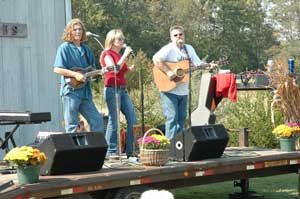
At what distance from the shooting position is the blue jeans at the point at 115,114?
7.14m

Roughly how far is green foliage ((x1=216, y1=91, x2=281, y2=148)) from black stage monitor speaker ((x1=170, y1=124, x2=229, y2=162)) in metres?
4.44

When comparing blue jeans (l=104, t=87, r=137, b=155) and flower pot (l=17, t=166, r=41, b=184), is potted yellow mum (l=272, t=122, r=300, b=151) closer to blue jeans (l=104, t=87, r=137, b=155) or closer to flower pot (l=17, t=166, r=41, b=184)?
blue jeans (l=104, t=87, r=137, b=155)

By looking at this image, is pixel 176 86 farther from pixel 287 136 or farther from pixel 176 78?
pixel 287 136

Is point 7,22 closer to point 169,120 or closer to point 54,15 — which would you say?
point 54,15

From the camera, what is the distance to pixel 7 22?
30.0ft

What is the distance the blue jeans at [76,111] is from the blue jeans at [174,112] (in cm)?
91

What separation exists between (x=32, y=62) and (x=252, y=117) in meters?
4.50

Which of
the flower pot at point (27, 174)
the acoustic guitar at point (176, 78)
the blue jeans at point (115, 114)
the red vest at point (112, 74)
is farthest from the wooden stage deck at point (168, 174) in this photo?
the acoustic guitar at point (176, 78)

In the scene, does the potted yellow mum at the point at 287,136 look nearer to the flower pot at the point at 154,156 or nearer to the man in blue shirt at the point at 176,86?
the man in blue shirt at the point at 176,86

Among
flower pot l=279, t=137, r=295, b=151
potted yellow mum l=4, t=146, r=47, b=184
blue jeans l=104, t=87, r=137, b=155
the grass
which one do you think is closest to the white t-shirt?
blue jeans l=104, t=87, r=137, b=155

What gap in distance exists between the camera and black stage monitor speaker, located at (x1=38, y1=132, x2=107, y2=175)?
5801 millimetres

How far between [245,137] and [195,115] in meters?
0.74

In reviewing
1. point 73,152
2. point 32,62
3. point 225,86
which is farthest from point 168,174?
point 32,62

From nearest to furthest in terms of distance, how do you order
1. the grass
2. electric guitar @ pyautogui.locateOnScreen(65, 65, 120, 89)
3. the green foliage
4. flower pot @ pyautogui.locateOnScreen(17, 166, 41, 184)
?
flower pot @ pyautogui.locateOnScreen(17, 166, 41, 184), electric guitar @ pyautogui.locateOnScreen(65, 65, 120, 89), the grass, the green foliage
